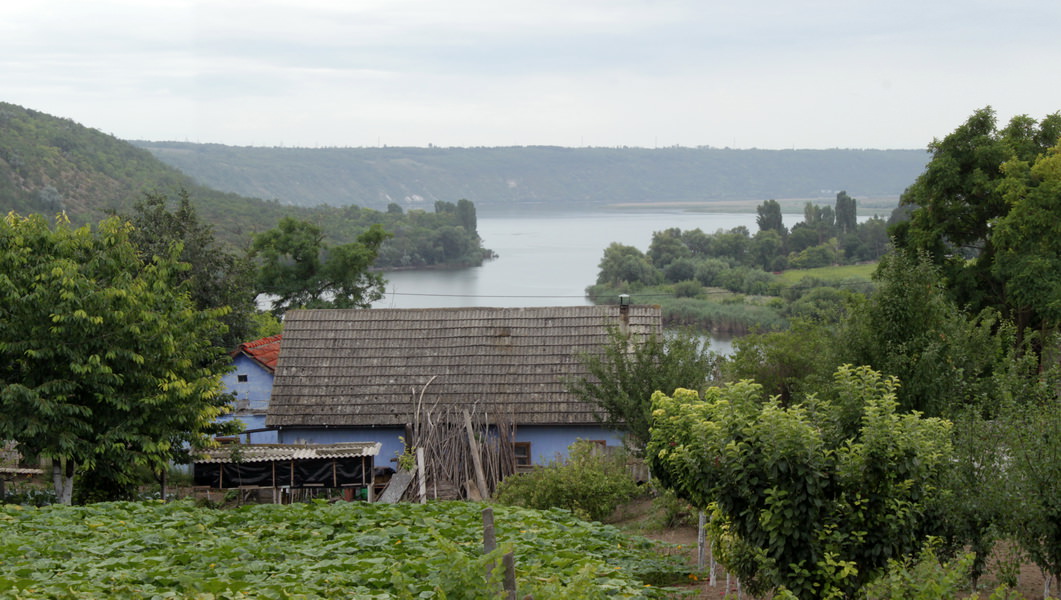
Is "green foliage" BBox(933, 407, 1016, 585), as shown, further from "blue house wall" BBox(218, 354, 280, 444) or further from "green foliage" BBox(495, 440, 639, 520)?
"blue house wall" BBox(218, 354, 280, 444)

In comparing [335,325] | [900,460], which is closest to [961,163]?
[335,325]

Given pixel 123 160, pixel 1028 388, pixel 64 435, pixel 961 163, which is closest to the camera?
pixel 1028 388

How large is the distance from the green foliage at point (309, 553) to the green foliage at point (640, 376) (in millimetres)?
6824

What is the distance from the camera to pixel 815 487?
8.62 meters

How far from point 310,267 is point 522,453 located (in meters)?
24.9

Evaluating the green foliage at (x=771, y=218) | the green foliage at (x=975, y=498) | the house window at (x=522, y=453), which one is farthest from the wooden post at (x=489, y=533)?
the green foliage at (x=771, y=218)

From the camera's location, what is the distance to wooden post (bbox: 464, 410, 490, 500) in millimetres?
21109

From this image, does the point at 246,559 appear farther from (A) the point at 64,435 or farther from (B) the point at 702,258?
(B) the point at 702,258

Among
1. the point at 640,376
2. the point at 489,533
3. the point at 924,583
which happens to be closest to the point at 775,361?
the point at 640,376

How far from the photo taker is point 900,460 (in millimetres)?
8719

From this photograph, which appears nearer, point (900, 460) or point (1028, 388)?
point (900, 460)

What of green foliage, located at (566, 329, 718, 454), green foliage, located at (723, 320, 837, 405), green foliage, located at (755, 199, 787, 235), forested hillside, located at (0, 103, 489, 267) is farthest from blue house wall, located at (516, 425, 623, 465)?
green foliage, located at (755, 199, 787, 235)

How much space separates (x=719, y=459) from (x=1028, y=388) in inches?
303

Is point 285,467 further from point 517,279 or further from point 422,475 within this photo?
point 517,279
